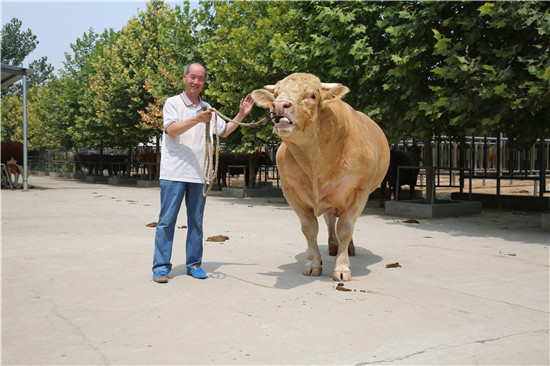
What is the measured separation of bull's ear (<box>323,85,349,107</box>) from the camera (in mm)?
5055

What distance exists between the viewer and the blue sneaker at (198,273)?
568 centimetres

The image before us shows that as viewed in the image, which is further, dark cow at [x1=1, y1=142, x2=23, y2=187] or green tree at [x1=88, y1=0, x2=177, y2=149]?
green tree at [x1=88, y1=0, x2=177, y2=149]

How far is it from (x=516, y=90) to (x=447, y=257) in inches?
159

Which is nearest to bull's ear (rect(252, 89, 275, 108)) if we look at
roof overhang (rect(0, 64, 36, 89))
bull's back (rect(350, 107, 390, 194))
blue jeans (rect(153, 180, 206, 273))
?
bull's back (rect(350, 107, 390, 194))

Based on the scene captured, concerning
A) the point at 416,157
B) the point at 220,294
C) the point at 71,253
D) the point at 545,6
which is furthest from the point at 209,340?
the point at 416,157

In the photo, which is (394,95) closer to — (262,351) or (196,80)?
(196,80)

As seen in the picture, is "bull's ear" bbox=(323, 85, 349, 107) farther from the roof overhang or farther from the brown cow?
the roof overhang

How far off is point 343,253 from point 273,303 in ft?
4.43

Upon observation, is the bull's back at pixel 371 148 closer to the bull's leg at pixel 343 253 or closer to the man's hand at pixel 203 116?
the bull's leg at pixel 343 253

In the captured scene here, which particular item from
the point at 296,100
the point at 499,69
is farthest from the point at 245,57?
the point at 296,100

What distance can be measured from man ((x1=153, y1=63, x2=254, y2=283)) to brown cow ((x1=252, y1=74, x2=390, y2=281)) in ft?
2.76

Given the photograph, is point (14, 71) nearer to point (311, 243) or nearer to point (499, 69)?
point (499, 69)

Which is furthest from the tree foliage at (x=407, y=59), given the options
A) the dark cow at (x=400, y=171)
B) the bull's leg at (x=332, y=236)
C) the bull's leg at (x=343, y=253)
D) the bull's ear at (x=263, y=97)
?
the bull's ear at (x=263, y=97)

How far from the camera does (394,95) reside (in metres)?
12.1
